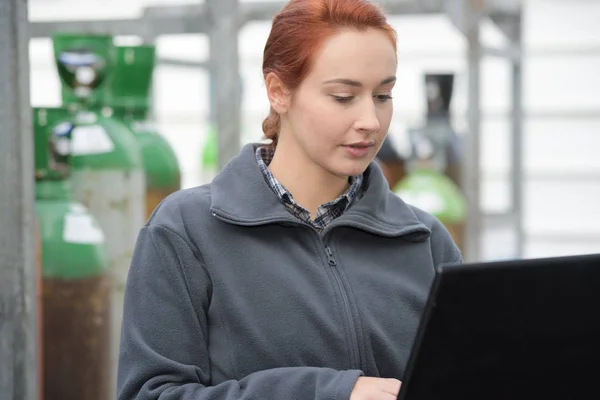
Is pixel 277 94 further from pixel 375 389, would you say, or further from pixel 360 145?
pixel 375 389

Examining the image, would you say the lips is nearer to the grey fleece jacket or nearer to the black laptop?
the grey fleece jacket

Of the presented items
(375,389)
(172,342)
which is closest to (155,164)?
(172,342)

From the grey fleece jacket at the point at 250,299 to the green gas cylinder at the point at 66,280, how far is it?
686 mm

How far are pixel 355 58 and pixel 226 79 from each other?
1.16 metres

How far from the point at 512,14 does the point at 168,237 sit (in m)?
2.38

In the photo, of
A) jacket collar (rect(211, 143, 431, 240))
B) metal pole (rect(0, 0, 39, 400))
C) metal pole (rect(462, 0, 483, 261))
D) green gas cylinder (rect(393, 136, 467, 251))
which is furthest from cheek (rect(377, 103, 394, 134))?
metal pole (rect(462, 0, 483, 261))

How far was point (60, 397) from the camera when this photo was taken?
1809 mm

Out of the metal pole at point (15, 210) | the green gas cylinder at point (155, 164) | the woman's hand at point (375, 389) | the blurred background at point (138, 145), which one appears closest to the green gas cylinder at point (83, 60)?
the blurred background at point (138, 145)

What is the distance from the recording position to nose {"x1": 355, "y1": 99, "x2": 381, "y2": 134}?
1078mm

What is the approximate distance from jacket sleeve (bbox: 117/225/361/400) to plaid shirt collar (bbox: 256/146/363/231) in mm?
134

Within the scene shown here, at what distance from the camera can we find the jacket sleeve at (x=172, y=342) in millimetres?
1027

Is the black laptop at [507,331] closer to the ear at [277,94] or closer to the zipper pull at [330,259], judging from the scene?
the zipper pull at [330,259]

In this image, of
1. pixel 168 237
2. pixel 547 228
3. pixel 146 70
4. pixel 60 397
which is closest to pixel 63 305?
pixel 60 397

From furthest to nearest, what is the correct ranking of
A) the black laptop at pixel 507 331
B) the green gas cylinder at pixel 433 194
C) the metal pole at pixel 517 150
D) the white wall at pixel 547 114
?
the white wall at pixel 547 114 < the metal pole at pixel 517 150 < the green gas cylinder at pixel 433 194 < the black laptop at pixel 507 331
